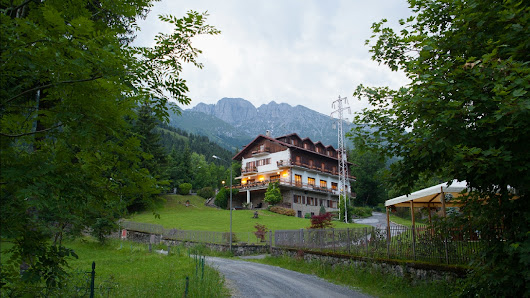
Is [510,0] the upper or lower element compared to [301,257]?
upper

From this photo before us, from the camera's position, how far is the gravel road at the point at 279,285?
12.4 meters

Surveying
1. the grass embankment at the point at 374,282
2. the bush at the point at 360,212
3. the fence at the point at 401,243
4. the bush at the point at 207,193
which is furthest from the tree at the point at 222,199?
the grass embankment at the point at 374,282

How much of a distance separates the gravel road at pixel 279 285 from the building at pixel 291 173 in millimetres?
40185

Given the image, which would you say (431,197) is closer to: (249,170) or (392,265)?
(392,265)

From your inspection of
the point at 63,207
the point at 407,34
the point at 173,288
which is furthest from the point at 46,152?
the point at 407,34

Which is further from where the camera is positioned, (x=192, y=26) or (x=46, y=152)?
(x=192, y=26)

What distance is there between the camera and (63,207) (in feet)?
13.8

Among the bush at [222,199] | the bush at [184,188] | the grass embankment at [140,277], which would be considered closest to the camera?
the grass embankment at [140,277]

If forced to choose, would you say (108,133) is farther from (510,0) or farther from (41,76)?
(510,0)

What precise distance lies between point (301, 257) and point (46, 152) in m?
18.7

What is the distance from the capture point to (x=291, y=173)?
59.4m

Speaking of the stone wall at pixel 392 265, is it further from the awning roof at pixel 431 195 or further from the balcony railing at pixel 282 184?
the balcony railing at pixel 282 184

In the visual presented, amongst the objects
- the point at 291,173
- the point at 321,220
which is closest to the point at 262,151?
the point at 291,173

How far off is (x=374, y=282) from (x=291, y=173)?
150 feet
